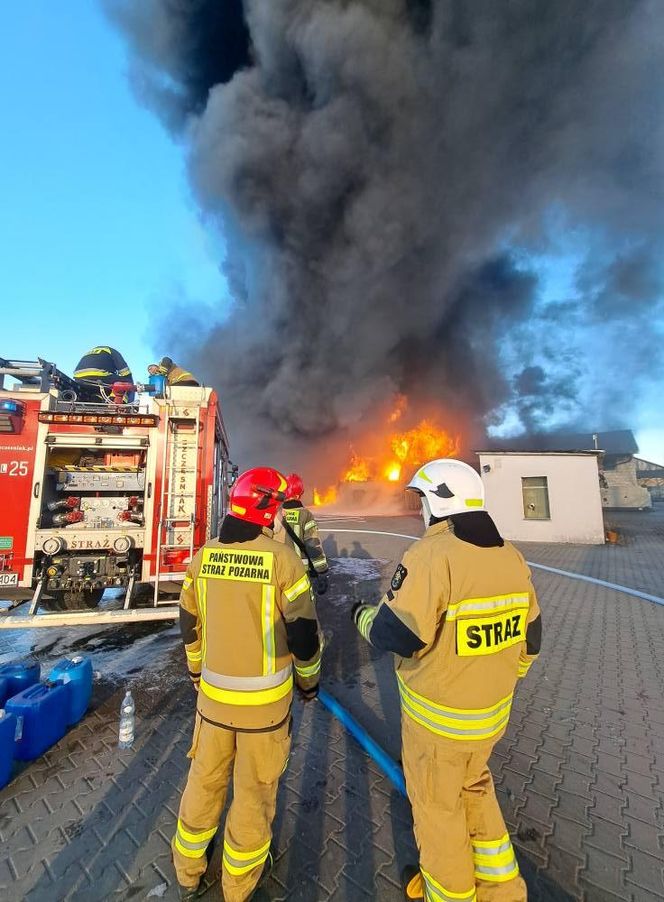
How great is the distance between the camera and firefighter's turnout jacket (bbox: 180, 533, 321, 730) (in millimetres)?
1723

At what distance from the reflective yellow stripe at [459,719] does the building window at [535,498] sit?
12.3m

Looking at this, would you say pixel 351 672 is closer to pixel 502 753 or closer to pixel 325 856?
pixel 502 753

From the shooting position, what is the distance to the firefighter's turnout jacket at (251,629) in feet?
5.65

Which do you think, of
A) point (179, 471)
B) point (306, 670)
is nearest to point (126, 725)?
point (306, 670)

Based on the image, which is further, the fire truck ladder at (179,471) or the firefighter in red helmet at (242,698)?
the fire truck ladder at (179,471)

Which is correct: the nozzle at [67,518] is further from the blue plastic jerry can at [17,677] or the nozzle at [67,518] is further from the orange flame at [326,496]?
the orange flame at [326,496]

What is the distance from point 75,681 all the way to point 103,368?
218 inches

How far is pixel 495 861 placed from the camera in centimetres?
157

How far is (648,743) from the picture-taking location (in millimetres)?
2889

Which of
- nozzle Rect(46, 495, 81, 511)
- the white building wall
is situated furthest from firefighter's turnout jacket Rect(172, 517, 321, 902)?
the white building wall

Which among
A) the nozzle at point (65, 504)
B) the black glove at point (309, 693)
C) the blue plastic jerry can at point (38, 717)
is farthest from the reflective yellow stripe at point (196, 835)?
the nozzle at point (65, 504)

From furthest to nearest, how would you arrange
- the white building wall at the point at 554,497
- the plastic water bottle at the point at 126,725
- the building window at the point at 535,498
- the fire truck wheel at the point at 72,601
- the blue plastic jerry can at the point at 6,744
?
1. the building window at the point at 535,498
2. the white building wall at the point at 554,497
3. the fire truck wheel at the point at 72,601
4. the plastic water bottle at the point at 126,725
5. the blue plastic jerry can at the point at 6,744

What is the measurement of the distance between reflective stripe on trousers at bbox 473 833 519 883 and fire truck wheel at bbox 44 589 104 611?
4830mm

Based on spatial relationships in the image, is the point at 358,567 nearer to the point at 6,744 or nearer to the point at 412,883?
the point at 6,744
